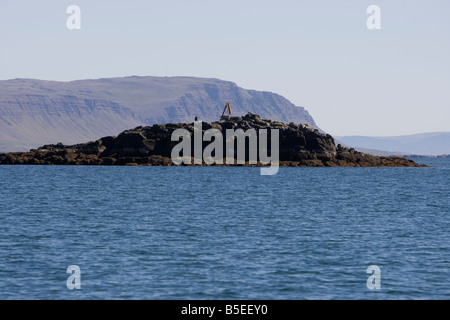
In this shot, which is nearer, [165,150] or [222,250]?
[222,250]

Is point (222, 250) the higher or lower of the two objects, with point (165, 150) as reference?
lower

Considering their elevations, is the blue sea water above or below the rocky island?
below

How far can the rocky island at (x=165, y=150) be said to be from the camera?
17675 cm

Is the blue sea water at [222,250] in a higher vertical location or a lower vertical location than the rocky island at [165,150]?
lower

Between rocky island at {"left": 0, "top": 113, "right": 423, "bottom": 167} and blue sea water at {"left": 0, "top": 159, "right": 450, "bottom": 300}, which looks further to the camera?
rocky island at {"left": 0, "top": 113, "right": 423, "bottom": 167}

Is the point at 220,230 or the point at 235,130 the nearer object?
the point at 220,230

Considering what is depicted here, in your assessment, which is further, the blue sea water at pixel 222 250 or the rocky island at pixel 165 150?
the rocky island at pixel 165 150

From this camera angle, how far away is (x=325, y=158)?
588 ft

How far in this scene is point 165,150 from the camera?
17875 cm

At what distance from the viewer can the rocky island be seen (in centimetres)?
17675
